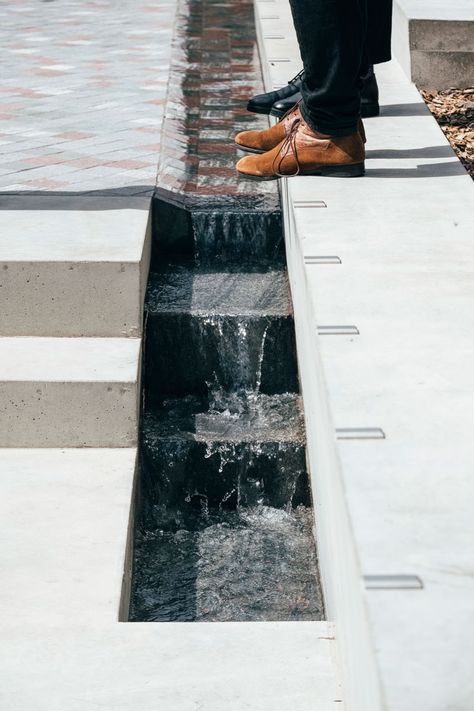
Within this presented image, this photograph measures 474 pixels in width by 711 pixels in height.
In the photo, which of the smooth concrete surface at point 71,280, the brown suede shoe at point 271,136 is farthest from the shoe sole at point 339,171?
the smooth concrete surface at point 71,280

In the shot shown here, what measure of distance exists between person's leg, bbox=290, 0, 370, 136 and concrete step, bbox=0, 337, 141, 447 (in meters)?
1.06

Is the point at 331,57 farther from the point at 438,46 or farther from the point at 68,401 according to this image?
the point at 438,46

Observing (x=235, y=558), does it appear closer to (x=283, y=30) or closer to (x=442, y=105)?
(x=442, y=105)

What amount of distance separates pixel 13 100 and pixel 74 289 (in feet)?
8.50

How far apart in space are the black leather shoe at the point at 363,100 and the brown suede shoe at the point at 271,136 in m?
0.23

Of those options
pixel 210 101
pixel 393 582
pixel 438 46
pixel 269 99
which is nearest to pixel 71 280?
pixel 269 99

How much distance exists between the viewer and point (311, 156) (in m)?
3.82

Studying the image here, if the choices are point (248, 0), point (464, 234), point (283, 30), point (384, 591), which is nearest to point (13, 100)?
point (283, 30)

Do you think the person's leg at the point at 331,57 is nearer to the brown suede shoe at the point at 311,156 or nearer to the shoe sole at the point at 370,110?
the brown suede shoe at the point at 311,156

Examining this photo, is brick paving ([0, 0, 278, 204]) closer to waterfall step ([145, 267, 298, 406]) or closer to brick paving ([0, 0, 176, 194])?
brick paving ([0, 0, 176, 194])

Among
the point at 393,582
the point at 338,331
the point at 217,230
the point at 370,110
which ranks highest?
the point at 393,582

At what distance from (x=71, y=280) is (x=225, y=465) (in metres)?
0.77

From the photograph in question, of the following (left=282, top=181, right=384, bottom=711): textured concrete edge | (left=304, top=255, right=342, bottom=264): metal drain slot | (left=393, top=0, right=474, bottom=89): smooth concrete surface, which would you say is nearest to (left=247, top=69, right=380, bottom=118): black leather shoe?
(left=282, top=181, right=384, bottom=711): textured concrete edge

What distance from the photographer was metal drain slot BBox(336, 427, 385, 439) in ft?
6.82
